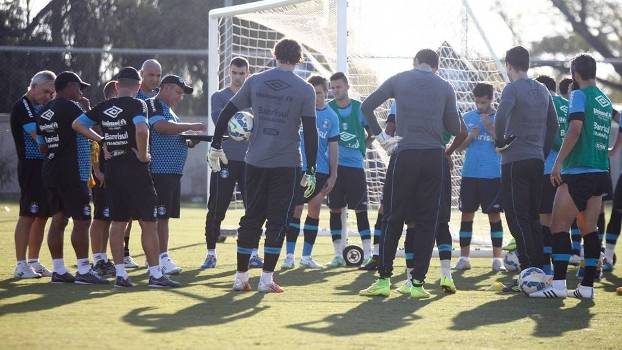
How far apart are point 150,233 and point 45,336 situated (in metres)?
2.81

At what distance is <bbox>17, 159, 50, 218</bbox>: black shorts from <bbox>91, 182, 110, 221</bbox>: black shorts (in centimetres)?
47

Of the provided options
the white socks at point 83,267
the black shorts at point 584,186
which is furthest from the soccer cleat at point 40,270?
the black shorts at point 584,186

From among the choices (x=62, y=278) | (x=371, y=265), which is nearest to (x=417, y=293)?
(x=371, y=265)

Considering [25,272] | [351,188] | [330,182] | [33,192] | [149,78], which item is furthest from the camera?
[351,188]

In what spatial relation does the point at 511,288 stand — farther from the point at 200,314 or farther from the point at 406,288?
the point at 200,314

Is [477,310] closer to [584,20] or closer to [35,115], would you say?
[35,115]

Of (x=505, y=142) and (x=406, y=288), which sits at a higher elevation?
(x=505, y=142)

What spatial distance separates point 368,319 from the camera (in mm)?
7859

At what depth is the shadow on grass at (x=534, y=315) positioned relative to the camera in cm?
766

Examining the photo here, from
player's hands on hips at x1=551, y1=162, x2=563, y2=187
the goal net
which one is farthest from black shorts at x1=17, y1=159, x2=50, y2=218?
player's hands on hips at x1=551, y1=162, x2=563, y2=187

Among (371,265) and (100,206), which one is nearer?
(100,206)

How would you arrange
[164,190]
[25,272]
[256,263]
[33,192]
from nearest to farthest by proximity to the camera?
[25,272] < [33,192] < [164,190] < [256,263]

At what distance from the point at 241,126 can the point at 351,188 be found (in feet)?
9.80

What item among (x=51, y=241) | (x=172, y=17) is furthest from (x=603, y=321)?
(x=172, y=17)
